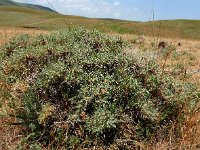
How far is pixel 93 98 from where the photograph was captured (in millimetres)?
4594

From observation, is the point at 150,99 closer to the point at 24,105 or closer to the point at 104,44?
the point at 104,44

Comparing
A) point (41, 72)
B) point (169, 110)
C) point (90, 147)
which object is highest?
point (41, 72)

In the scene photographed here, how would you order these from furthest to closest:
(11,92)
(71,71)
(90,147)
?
1. (11,92)
2. (71,71)
3. (90,147)

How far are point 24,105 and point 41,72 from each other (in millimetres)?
473

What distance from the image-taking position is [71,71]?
4785 millimetres

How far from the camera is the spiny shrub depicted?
4.51m

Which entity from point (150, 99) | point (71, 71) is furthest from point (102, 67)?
point (150, 99)

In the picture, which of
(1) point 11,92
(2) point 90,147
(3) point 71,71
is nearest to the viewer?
(2) point 90,147

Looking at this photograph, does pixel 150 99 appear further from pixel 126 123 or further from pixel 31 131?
pixel 31 131

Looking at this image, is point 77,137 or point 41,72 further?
point 41,72

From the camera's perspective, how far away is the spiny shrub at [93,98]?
4510 millimetres

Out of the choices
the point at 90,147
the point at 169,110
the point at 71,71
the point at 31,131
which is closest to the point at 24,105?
the point at 31,131

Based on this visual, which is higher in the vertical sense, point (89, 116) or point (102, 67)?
point (102, 67)

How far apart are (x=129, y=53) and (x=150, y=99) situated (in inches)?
32.1
